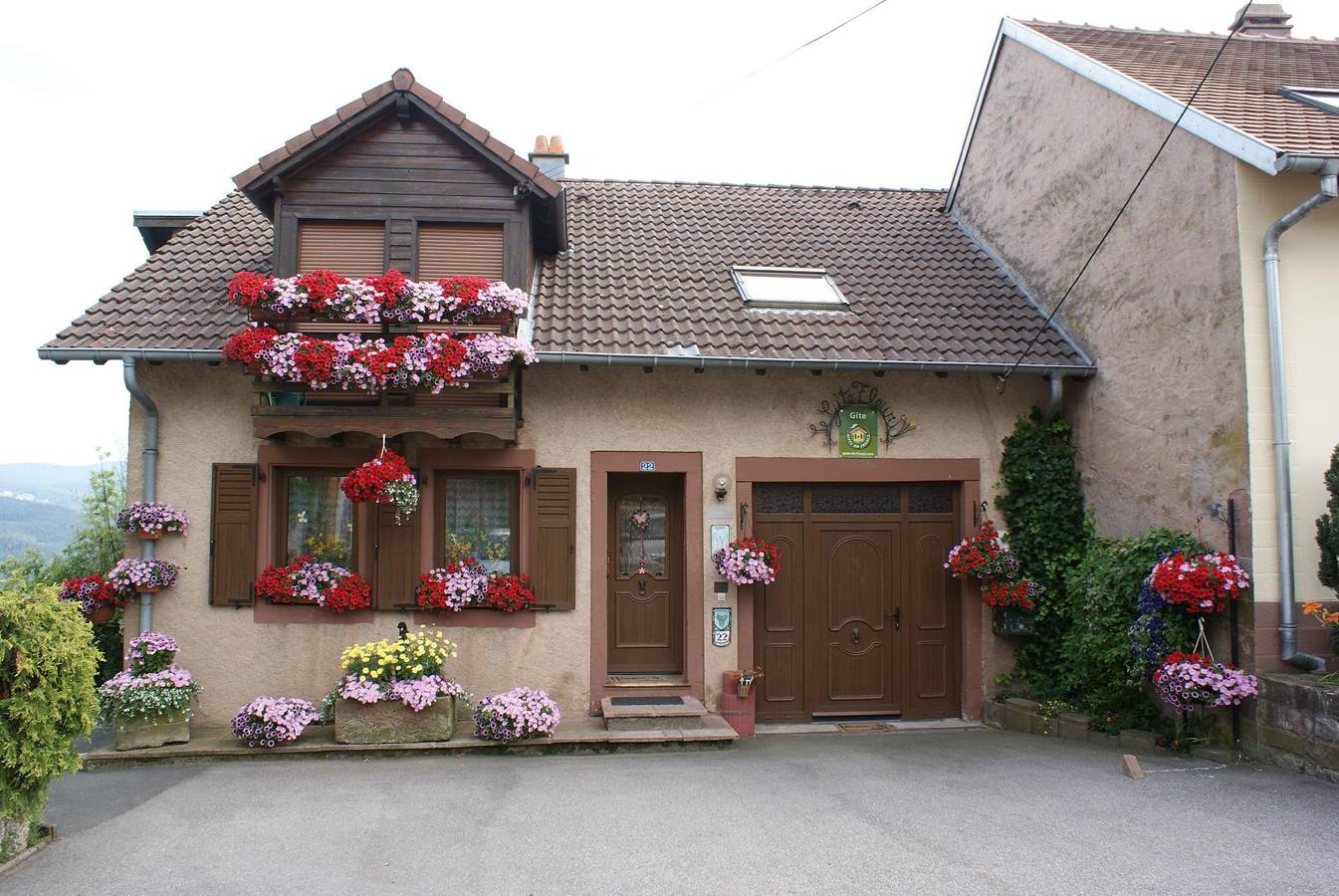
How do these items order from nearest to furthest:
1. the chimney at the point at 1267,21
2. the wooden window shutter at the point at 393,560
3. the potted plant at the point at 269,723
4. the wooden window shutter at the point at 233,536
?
the potted plant at the point at 269,723, the wooden window shutter at the point at 233,536, the wooden window shutter at the point at 393,560, the chimney at the point at 1267,21

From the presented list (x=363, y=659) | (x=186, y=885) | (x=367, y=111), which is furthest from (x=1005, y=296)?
(x=186, y=885)

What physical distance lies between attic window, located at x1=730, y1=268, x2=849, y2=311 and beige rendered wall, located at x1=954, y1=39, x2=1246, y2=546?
7.55 ft

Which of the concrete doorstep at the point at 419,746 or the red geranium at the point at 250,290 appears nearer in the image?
the concrete doorstep at the point at 419,746

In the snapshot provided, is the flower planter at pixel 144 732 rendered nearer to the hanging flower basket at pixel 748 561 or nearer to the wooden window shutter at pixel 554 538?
the wooden window shutter at pixel 554 538

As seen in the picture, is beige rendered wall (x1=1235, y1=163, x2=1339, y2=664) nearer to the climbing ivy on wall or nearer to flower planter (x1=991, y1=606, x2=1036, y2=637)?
the climbing ivy on wall

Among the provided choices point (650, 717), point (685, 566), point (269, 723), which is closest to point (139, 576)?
point (269, 723)

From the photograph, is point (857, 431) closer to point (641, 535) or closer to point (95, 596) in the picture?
→ point (641, 535)

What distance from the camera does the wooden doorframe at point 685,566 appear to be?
8930 millimetres

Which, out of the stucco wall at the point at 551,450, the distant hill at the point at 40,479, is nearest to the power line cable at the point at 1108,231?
the stucco wall at the point at 551,450

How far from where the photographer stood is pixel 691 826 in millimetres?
6094

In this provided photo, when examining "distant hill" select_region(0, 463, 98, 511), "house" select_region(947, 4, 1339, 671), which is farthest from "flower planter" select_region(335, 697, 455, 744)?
"distant hill" select_region(0, 463, 98, 511)

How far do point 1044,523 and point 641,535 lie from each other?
3.96m

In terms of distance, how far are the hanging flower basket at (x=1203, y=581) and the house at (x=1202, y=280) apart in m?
0.14

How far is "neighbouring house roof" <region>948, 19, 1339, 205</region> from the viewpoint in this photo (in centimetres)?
736
